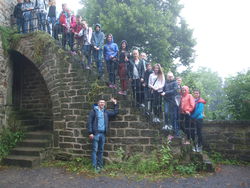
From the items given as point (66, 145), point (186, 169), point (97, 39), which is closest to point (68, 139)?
point (66, 145)

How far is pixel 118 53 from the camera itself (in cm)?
657

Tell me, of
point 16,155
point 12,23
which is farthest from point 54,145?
point 12,23

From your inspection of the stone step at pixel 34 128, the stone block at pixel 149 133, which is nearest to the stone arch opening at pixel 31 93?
the stone step at pixel 34 128

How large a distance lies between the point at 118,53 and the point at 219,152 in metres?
4.44

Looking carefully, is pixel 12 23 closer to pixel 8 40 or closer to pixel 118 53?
pixel 8 40

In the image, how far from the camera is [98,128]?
564 centimetres

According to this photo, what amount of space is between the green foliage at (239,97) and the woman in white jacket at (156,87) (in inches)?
161

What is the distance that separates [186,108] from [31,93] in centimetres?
621

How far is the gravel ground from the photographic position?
4676 millimetres

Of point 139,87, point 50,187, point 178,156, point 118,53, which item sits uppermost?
point 118,53

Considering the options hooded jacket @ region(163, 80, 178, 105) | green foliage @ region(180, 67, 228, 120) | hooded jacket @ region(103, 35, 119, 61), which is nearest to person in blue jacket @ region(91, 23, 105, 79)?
hooded jacket @ region(103, 35, 119, 61)

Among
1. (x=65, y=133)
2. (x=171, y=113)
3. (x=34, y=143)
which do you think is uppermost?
(x=171, y=113)

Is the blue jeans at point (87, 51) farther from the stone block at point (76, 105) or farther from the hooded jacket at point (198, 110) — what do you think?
the hooded jacket at point (198, 110)

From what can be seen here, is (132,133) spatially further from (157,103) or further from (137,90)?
(137,90)
